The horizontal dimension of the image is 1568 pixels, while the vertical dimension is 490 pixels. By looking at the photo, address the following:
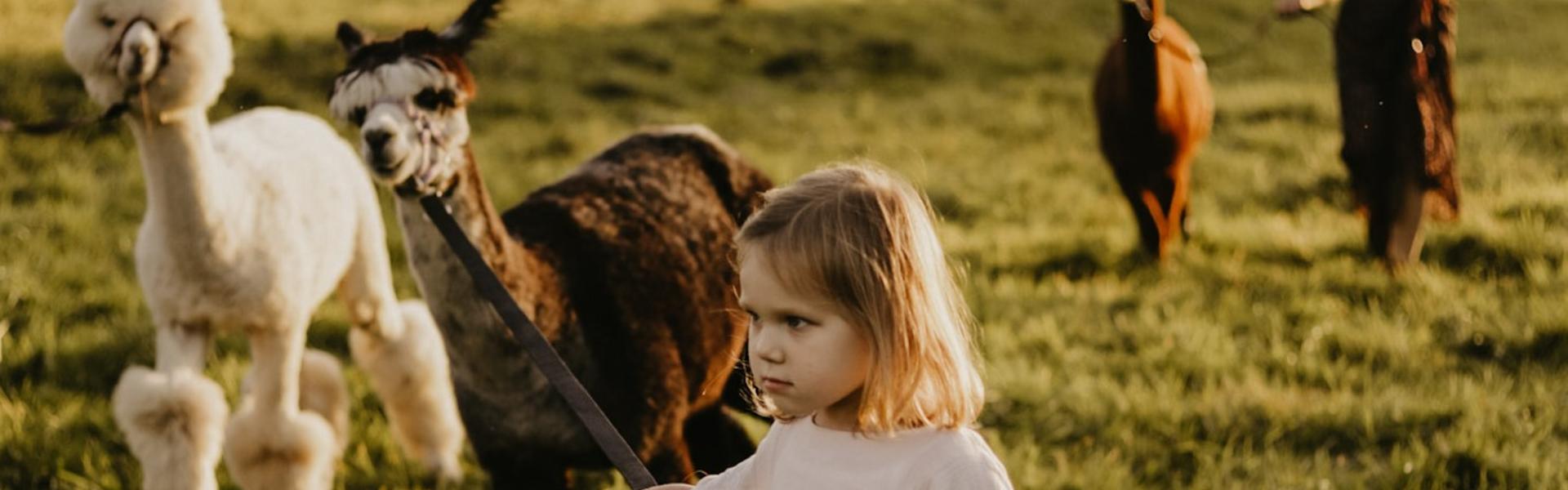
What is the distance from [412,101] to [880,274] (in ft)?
5.95

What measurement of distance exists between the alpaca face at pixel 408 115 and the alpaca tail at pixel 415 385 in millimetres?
A: 1415

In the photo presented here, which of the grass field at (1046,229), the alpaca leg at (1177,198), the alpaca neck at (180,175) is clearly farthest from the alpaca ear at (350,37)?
the alpaca leg at (1177,198)

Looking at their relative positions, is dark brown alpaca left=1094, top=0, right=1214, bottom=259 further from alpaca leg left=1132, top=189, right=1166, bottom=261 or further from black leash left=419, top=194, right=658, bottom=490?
black leash left=419, top=194, right=658, bottom=490

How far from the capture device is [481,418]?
13.1 feet

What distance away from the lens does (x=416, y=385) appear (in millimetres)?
5125

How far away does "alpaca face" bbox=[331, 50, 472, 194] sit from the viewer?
3.56 meters

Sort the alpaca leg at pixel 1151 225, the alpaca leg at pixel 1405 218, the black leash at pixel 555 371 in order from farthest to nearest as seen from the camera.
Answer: the alpaca leg at pixel 1151 225, the alpaca leg at pixel 1405 218, the black leash at pixel 555 371

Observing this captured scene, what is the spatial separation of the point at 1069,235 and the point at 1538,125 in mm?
4893

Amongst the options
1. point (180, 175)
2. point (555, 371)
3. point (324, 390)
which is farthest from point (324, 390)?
point (555, 371)

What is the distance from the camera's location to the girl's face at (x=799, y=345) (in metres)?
2.24

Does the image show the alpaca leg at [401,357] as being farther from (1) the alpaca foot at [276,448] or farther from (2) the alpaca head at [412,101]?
(2) the alpaca head at [412,101]

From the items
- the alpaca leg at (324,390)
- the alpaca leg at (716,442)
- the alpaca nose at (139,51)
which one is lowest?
the alpaca leg at (716,442)

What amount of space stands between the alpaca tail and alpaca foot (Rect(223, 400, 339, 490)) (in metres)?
0.66

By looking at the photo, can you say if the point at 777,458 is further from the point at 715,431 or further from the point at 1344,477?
the point at 1344,477
